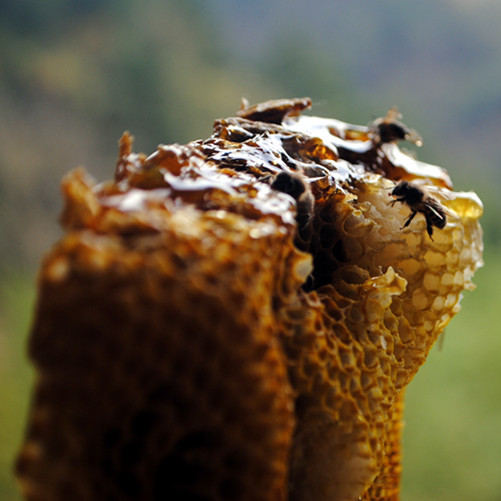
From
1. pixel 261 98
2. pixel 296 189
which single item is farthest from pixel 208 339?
pixel 261 98

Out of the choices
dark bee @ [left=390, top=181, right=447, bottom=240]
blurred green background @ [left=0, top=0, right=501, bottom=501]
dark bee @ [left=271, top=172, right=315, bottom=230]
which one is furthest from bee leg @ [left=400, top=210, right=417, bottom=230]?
blurred green background @ [left=0, top=0, right=501, bottom=501]

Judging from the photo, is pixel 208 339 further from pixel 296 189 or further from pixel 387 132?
pixel 387 132

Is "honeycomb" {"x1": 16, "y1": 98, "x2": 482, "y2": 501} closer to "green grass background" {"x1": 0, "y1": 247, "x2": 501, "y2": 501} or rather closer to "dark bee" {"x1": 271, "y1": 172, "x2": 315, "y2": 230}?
"dark bee" {"x1": 271, "y1": 172, "x2": 315, "y2": 230}

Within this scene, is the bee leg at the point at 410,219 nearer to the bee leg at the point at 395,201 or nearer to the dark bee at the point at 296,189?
the bee leg at the point at 395,201

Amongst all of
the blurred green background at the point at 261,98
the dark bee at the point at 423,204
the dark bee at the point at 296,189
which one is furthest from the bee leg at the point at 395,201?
the blurred green background at the point at 261,98

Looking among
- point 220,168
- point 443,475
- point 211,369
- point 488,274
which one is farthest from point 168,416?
point 488,274

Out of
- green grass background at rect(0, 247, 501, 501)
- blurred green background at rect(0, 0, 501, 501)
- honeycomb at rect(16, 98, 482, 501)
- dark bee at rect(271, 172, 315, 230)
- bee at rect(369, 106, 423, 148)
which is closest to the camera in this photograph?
honeycomb at rect(16, 98, 482, 501)

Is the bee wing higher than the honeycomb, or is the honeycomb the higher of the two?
the bee wing
